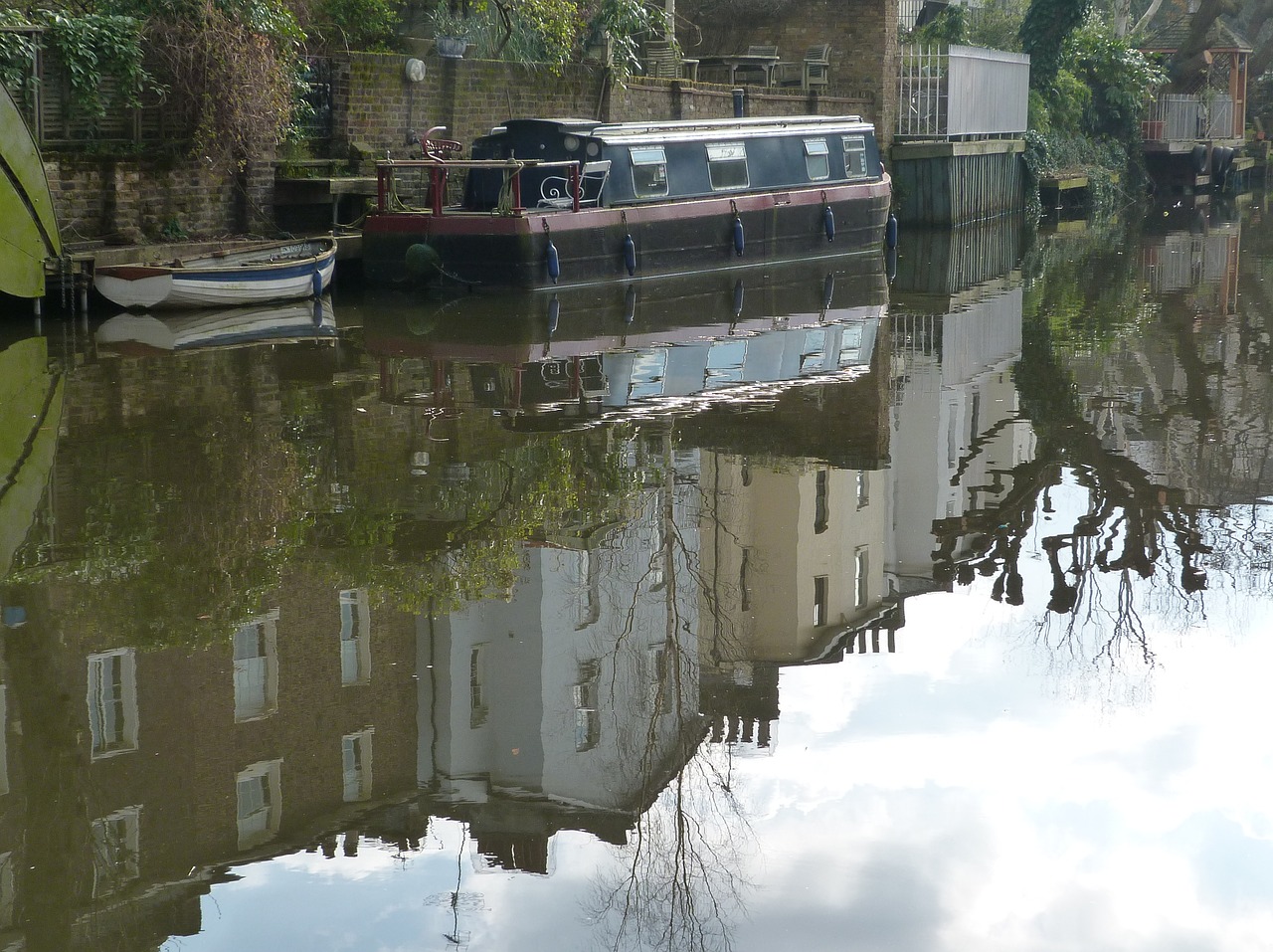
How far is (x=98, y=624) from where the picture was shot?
20.0 ft

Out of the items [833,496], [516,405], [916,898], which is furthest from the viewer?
[516,405]

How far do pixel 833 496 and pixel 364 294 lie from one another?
997cm

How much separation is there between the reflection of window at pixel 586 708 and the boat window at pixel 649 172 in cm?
1340

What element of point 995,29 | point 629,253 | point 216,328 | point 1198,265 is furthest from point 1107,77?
point 216,328

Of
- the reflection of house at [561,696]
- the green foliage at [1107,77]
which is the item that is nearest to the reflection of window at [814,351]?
the reflection of house at [561,696]

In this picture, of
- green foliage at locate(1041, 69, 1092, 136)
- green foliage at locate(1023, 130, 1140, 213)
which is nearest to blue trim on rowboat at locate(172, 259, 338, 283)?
green foliage at locate(1023, 130, 1140, 213)

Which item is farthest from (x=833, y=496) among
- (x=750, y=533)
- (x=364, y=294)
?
(x=364, y=294)

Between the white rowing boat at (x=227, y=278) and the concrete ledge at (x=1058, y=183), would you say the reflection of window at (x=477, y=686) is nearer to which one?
the white rowing boat at (x=227, y=278)

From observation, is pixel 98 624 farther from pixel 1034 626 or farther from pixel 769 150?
pixel 769 150

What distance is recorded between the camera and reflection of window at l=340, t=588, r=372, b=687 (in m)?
5.65

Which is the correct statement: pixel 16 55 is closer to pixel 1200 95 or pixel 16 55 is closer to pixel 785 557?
pixel 785 557

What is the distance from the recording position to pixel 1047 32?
3472 cm

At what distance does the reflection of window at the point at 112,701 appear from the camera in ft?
16.5

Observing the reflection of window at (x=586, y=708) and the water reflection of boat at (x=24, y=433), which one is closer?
the reflection of window at (x=586, y=708)
